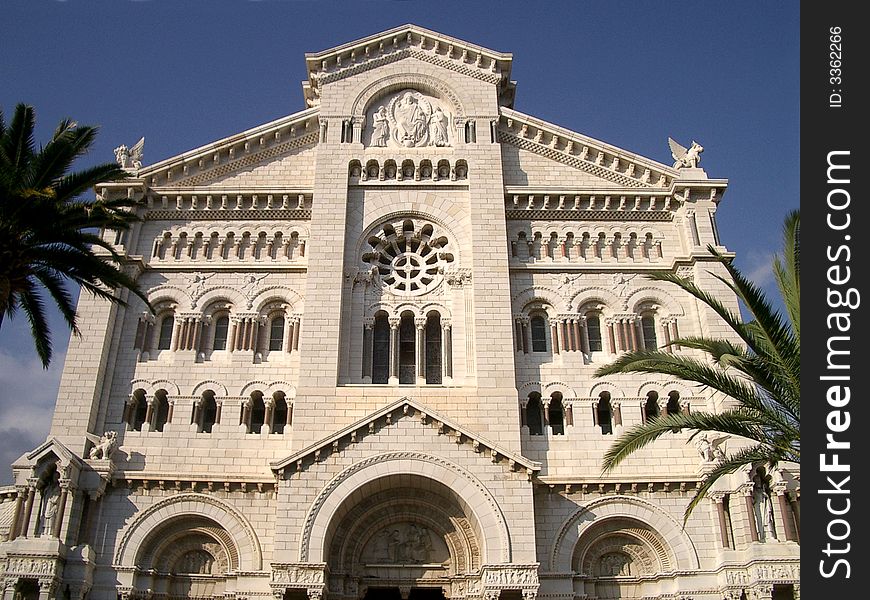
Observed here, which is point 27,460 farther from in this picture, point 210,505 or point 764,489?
point 764,489

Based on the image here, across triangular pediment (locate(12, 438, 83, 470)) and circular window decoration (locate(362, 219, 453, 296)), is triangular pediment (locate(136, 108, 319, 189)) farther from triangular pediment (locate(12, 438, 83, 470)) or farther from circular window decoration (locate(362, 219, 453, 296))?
triangular pediment (locate(12, 438, 83, 470))

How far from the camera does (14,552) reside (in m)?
22.4

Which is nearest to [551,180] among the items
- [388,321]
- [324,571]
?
[388,321]

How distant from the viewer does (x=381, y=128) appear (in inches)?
1240

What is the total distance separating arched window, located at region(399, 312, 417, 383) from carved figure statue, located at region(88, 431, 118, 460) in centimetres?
926

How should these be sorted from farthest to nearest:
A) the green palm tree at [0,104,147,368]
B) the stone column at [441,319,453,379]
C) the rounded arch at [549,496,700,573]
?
the stone column at [441,319,453,379] < the rounded arch at [549,496,700,573] < the green palm tree at [0,104,147,368]

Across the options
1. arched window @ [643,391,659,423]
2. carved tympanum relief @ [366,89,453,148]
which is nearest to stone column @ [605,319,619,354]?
arched window @ [643,391,659,423]

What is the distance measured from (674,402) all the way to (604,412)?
235cm

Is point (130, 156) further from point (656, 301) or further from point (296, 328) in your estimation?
point (656, 301)

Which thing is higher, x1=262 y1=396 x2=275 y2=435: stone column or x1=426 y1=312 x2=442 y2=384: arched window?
x1=426 y1=312 x2=442 y2=384: arched window

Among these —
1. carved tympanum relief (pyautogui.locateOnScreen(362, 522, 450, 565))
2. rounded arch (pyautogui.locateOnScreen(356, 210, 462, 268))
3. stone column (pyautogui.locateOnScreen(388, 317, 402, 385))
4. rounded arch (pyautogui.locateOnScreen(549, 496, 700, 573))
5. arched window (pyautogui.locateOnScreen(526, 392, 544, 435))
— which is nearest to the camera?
rounded arch (pyautogui.locateOnScreen(549, 496, 700, 573))

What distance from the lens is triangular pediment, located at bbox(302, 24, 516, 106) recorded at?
32.3 metres

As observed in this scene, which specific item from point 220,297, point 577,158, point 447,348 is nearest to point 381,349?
point 447,348
